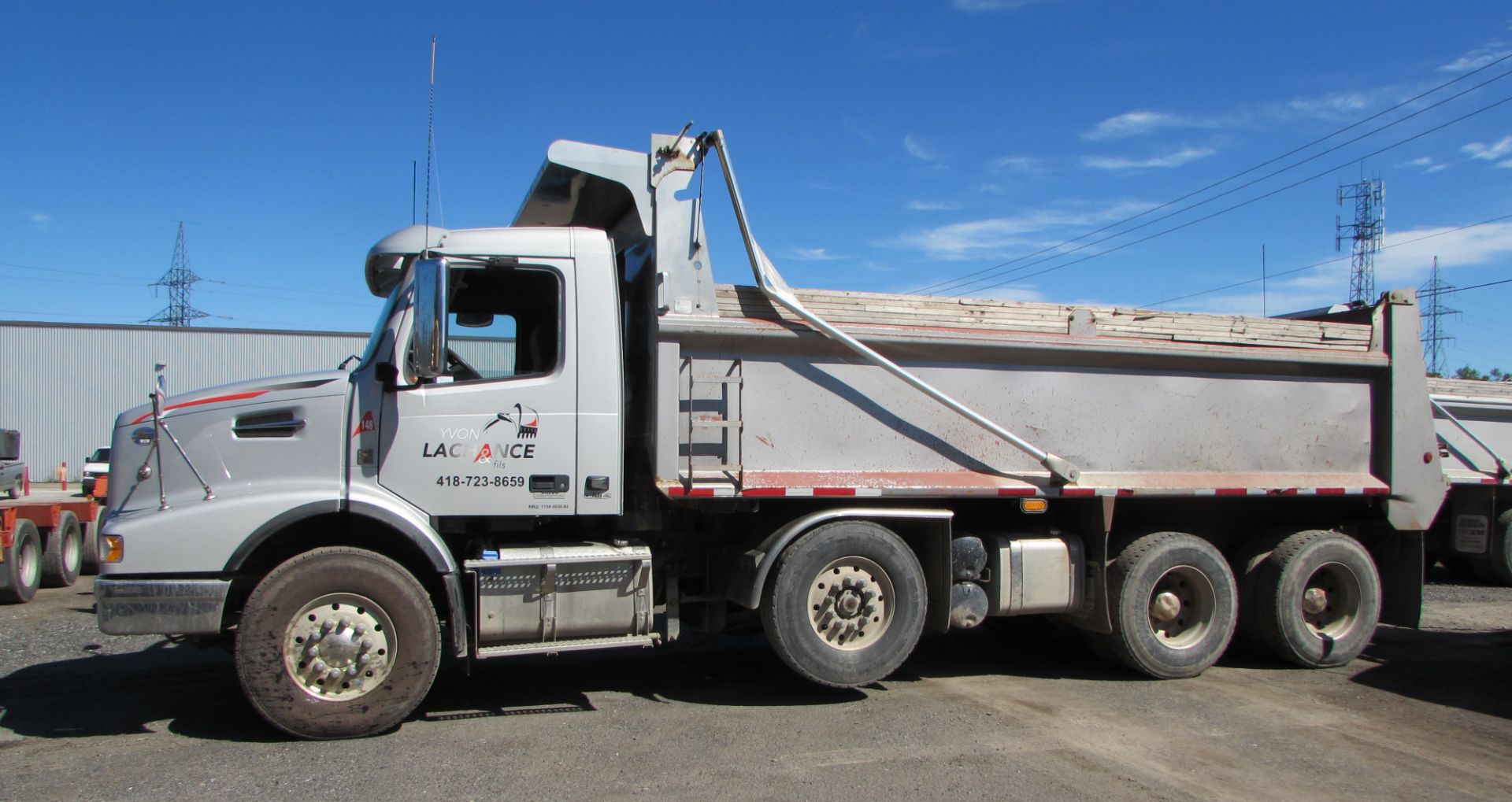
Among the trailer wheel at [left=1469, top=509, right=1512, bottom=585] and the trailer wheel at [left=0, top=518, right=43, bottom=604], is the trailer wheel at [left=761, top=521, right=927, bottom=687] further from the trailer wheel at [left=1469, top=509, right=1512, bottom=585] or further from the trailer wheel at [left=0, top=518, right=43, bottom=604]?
the trailer wheel at [left=1469, top=509, right=1512, bottom=585]

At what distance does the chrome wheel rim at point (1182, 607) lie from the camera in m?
7.39

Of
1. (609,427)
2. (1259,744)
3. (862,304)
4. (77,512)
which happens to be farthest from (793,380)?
(77,512)

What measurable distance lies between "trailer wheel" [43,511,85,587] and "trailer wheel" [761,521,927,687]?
9.74 meters

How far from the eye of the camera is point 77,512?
41.1 ft

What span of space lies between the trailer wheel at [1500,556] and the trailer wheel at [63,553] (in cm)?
1759

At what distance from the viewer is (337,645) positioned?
5.51m

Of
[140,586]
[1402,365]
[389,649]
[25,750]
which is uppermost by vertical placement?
[1402,365]

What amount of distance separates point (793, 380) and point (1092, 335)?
2321 mm

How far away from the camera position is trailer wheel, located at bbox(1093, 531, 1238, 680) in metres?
7.20

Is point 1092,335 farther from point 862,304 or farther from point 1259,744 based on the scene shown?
point 1259,744

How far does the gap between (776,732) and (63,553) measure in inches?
402

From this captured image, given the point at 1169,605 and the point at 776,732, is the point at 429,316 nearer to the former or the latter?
the point at 776,732

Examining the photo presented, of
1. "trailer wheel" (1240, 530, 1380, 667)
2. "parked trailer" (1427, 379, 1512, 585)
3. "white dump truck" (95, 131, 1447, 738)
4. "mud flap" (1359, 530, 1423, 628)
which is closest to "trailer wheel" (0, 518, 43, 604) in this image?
"white dump truck" (95, 131, 1447, 738)

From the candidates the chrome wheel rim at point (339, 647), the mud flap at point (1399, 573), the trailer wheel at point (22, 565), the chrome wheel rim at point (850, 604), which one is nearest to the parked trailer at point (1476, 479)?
the mud flap at point (1399, 573)
